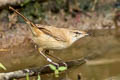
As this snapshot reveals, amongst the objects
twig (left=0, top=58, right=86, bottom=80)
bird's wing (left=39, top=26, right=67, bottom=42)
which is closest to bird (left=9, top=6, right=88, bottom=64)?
bird's wing (left=39, top=26, right=67, bottom=42)

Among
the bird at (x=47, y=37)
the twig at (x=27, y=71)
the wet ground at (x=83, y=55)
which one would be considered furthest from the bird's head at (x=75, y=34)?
the wet ground at (x=83, y=55)

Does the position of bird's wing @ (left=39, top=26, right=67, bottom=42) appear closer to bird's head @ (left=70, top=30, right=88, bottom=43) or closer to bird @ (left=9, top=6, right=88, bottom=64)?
bird @ (left=9, top=6, right=88, bottom=64)

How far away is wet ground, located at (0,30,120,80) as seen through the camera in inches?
230

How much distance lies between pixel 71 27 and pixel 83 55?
7.28 feet

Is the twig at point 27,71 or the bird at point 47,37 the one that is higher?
the bird at point 47,37

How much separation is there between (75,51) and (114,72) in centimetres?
146

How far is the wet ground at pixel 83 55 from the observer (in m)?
5.85

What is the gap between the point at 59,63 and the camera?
5.76m

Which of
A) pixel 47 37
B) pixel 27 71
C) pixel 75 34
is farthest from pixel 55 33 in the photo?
pixel 27 71

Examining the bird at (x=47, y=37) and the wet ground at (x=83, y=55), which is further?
the wet ground at (x=83, y=55)

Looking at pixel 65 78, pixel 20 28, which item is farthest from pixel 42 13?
pixel 65 78

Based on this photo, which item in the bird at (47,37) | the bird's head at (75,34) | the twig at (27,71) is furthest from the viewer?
the bird's head at (75,34)

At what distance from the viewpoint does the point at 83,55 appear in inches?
272

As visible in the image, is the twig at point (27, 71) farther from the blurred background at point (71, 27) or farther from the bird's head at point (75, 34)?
the bird's head at point (75, 34)
